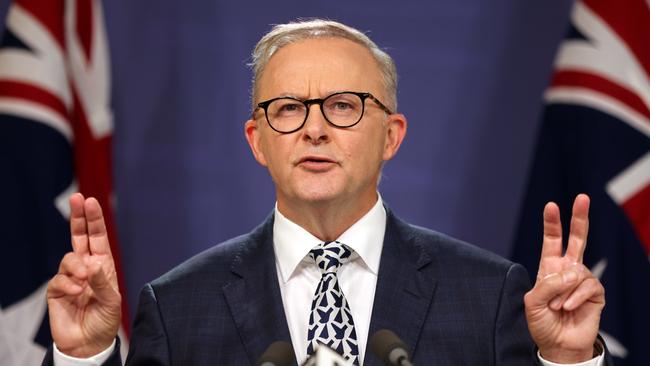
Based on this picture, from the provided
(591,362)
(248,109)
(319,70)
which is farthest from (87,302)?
Answer: (248,109)

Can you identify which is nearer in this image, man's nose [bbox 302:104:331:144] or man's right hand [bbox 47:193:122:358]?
man's right hand [bbox 47:193:122:358]

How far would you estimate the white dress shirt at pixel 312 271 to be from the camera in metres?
Result: 2.17

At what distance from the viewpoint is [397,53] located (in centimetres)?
370

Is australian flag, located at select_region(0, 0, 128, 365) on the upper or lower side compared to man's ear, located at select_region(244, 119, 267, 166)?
lower

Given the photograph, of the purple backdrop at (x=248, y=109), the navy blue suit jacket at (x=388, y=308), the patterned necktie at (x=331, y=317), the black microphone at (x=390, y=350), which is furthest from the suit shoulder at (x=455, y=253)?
the purple backdrop at (x=248, y=109)

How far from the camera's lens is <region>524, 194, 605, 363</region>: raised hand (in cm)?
181

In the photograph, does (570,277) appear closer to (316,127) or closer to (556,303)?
(556,303)

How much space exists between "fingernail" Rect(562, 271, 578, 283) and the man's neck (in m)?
0.63

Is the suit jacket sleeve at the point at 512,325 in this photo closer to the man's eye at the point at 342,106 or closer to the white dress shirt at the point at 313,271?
the white dress shirt at the point at 313,271

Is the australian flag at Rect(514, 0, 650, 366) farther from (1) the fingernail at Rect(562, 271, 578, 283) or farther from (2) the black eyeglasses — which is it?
(1) the fingernail at Rect(562, 271, 578, 283)

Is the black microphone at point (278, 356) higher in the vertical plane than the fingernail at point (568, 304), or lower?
lower

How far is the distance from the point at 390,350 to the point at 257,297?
72 centimetres

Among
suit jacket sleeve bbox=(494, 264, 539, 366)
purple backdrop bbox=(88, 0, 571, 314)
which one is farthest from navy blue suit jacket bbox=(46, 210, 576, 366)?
purple backdrop bbox=(88, 0, 571, 314)

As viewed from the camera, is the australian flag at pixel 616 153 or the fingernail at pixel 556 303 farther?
the australian flag at pixel 616 153
